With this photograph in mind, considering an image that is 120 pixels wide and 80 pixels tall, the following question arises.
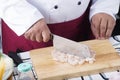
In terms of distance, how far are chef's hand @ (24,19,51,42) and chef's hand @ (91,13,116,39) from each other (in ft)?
0.69

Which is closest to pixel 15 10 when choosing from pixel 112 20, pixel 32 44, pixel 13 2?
pixel 13 2

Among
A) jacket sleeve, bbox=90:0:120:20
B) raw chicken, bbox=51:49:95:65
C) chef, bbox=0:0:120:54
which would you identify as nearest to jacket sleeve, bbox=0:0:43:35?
chef, bbox=0:0:120:54

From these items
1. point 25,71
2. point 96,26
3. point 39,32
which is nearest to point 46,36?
point 39,32

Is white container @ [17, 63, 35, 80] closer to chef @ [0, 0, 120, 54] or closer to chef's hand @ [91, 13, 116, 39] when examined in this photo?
chef @ [0, 0, 120, 54]

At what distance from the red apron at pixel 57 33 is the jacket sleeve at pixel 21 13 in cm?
13

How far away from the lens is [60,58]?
2.61 feet

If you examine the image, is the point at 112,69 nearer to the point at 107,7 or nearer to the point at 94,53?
the point at 94,53

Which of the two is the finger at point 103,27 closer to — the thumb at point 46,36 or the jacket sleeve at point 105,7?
the jacket sleeve at point 105,7

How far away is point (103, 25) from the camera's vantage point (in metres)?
0.95

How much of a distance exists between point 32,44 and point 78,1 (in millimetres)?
221

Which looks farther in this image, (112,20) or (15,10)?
(112,20)

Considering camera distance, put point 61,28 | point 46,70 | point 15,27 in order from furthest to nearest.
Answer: point 61,28 → point 15,27 → point 46,70

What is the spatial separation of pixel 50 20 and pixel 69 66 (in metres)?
0.23

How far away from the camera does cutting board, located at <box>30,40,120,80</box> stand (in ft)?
2.47
